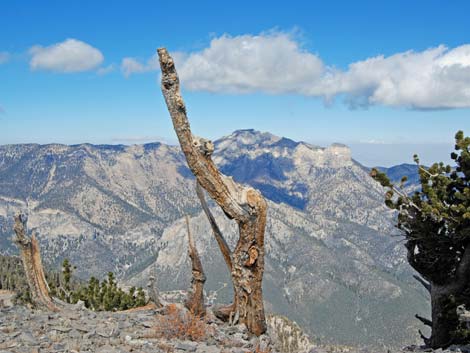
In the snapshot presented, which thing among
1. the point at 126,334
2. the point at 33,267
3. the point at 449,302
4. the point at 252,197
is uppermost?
the point at 252,197

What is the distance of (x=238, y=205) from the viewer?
17109 millimetres

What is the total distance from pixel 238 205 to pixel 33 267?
38.1 feet

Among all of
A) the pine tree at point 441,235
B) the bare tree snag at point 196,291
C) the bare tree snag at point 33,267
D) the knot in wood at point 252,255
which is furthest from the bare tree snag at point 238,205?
the pine tree at point 441,235

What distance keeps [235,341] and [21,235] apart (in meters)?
11.9

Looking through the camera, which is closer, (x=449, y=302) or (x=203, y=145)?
(x=203, y=145)

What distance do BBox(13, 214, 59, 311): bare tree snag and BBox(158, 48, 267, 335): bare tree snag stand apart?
8853 mm

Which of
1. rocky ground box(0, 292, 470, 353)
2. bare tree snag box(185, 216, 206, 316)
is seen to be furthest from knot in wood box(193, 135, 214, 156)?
rocky ground box(0, 292, 470, 353)

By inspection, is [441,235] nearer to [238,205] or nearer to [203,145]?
[238,205]

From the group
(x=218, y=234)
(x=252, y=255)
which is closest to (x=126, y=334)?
(x=252, y=255)

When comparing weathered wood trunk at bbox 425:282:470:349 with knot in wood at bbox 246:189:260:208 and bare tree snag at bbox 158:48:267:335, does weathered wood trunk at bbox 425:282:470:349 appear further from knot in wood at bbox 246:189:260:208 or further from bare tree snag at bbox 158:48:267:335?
knot in wood at bbox 246:189:260:208

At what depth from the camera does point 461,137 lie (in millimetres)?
24188

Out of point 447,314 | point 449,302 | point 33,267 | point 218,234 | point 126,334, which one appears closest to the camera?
point 126,334

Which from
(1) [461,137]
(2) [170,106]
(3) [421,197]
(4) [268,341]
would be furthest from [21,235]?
(1) [461,137]

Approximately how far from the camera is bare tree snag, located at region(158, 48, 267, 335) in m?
16.7
